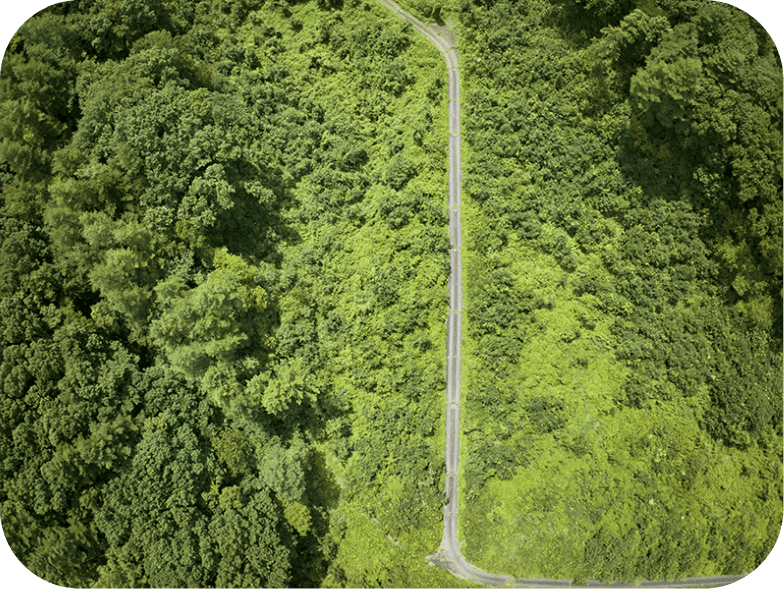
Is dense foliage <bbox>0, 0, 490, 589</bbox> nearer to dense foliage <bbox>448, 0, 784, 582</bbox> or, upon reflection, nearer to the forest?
the forest

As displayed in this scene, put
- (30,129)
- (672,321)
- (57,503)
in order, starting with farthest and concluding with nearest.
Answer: (672,321), (30,129), (57,503)

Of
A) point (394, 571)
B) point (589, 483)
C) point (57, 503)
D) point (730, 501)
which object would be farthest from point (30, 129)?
point (730, 501)

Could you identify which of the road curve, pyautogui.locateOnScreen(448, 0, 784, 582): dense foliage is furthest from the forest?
the road curve

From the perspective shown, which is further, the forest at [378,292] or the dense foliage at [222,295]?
the forest at [378,292]

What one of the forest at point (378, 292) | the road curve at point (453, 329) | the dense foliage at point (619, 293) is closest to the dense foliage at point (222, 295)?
the forest at point (378, 292)

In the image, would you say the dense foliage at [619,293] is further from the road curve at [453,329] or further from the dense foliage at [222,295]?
the dense foliage at [222,295]

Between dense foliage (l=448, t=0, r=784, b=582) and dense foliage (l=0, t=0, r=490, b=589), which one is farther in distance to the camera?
dense foliage (l=448, t=0, r=784, b=582)

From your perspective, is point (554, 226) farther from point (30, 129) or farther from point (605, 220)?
point (30, 129)
